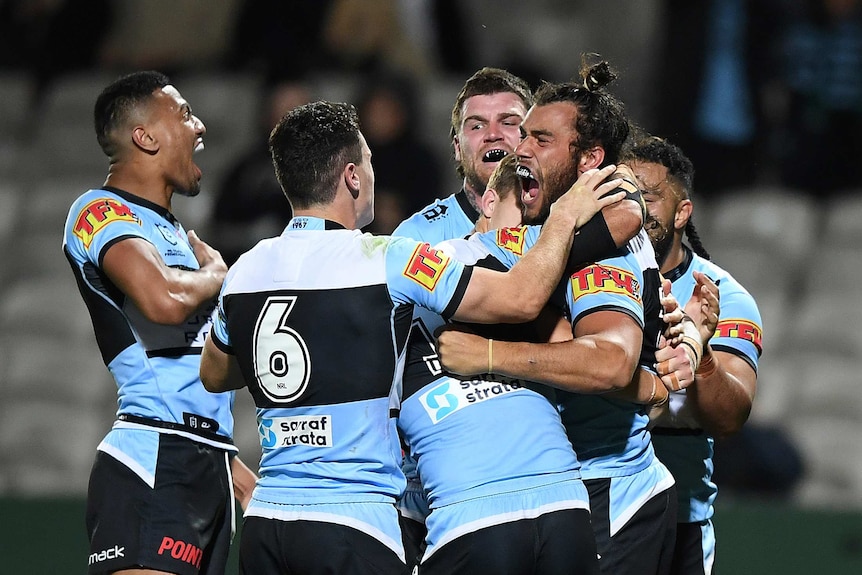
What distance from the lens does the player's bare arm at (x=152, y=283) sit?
13.9 ft

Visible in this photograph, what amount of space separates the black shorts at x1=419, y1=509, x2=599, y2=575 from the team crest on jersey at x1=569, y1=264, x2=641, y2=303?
0.64 m

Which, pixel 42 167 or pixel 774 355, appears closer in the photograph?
pixel 774 355

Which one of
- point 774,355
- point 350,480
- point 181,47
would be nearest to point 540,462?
point 350,480

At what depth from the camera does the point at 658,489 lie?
156 inches

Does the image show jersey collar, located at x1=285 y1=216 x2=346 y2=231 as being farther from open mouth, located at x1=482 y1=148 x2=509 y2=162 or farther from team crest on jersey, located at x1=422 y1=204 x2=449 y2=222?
open mouth, located at x1=482 y1=148 x2=509 y2=162

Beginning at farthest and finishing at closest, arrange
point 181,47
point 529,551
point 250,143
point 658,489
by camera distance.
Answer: point 181,47
point 250,143
point 658,489
point 529,551

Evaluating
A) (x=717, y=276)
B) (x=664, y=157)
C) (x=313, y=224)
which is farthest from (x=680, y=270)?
(x=313, y=224)

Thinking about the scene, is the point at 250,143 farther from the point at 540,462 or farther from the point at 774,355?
the point at 540,462

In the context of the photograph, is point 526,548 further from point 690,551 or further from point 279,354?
point 690,551

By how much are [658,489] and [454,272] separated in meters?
1.05

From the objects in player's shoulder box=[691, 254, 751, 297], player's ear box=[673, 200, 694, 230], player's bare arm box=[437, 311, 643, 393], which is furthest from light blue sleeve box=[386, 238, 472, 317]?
player's shoulder box=[691, 254, 751, 297]

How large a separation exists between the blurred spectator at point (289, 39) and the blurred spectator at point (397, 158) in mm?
1347

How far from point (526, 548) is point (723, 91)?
622cm

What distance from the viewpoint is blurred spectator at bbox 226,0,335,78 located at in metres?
9.63
